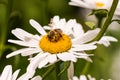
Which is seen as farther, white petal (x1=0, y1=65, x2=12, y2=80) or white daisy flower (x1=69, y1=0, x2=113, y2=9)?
white daisy flower (x1=69, y1=0, x2=113, y2=9)

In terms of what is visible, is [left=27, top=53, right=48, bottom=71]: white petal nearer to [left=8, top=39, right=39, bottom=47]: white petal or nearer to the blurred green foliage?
[left=8, top=39, right=39, bottom=47]: white petal

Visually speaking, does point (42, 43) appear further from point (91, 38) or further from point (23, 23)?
point (23, 23)

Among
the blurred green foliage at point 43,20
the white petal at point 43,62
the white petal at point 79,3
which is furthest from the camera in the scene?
the blurred green foliage at point 43,20

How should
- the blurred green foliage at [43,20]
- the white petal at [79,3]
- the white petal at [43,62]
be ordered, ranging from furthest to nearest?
1. the blurred green foliage at [43,20]
2. the white petal at [79,3]
3. the white petal at [43,62]

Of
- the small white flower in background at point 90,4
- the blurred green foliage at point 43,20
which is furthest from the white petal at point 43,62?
the blurred green foliage at point 43,20

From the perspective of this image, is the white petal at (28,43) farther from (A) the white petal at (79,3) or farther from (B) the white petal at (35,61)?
(A) the white petal at (79,3)

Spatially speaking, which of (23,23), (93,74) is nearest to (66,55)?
(93,74)

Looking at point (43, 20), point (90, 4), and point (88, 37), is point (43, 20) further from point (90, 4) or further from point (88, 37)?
point (88, 37)

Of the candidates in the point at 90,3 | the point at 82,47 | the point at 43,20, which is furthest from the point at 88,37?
the point at 43,20

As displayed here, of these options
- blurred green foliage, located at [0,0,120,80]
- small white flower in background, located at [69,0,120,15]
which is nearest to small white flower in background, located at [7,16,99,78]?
small white flower in background, located at [69,0,120,15]
